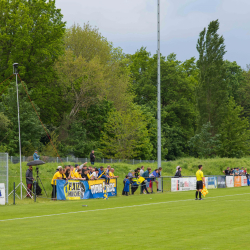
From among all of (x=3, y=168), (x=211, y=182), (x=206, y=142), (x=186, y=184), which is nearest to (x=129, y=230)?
(x=3, y=168)

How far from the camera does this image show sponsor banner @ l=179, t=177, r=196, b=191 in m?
33.4

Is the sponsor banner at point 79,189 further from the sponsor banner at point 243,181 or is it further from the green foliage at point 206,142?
the green foliage at point 206,142

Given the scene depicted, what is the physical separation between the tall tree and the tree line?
0.53 ft

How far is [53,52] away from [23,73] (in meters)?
6.25

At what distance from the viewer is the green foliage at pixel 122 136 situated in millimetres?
56750

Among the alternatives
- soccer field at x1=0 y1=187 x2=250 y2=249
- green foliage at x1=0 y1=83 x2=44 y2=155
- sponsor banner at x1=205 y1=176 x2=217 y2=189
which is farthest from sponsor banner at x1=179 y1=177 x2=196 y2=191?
green foliage at x1=0 y1=83 x2=44 y2=155

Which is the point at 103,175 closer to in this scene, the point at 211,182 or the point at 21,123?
the point at 211,182

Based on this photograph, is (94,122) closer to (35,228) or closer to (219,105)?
(219,105)

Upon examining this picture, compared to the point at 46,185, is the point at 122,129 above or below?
above

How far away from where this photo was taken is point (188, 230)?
1127cm

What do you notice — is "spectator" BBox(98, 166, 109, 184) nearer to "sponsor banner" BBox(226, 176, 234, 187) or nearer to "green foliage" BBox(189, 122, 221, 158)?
"sponsor banner" BBox(226, 176, 234, 187)

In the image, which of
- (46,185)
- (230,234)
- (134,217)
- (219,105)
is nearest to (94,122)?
(219,105)

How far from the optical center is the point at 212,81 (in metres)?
68.6

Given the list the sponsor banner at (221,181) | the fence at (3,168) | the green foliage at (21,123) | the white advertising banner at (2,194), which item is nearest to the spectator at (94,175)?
the fence at (3,168)
